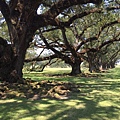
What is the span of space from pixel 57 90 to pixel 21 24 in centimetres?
475

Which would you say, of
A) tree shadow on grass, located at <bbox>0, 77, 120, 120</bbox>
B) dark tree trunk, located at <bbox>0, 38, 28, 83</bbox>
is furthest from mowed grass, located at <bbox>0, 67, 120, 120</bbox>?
dark tree trunk, located at <bbox>0, 38, 28, 83</bbox>

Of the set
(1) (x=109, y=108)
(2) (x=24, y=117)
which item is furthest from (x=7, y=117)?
(1) (x=109, y=108)

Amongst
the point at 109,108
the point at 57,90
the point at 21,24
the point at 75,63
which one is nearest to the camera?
the point at 109,108

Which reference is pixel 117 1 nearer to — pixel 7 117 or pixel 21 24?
pixel 21 24

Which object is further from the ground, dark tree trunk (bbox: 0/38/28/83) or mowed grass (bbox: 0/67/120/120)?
dark tree trunk (bbox: 0/38/28/83)

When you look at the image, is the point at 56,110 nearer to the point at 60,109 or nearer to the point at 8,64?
the point at 60,109

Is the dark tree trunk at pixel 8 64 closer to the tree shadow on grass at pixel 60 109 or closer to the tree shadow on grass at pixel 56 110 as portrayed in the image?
the tree shadow on grass at pixel 60 109

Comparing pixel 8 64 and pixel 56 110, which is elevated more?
pixel 8 64

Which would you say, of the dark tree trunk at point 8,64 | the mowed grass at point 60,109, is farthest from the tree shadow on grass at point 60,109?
the dark tree trunk at point 8,64

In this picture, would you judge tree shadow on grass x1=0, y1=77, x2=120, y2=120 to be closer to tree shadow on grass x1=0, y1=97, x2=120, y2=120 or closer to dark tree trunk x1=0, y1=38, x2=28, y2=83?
tree shadow on grass x1=0, y1=97, x2=120, y2=120

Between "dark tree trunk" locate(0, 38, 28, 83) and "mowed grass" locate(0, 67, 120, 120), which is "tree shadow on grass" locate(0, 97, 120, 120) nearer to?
"mowed grass" locate(0, 67, 120, 120)

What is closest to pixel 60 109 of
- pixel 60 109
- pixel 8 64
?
pixel 60 109

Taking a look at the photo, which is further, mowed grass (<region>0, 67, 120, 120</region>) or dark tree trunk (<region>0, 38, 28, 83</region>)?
dark tree trunk (<region>0, 38, 28, 83</region>)

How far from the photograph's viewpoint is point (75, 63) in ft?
79.4
